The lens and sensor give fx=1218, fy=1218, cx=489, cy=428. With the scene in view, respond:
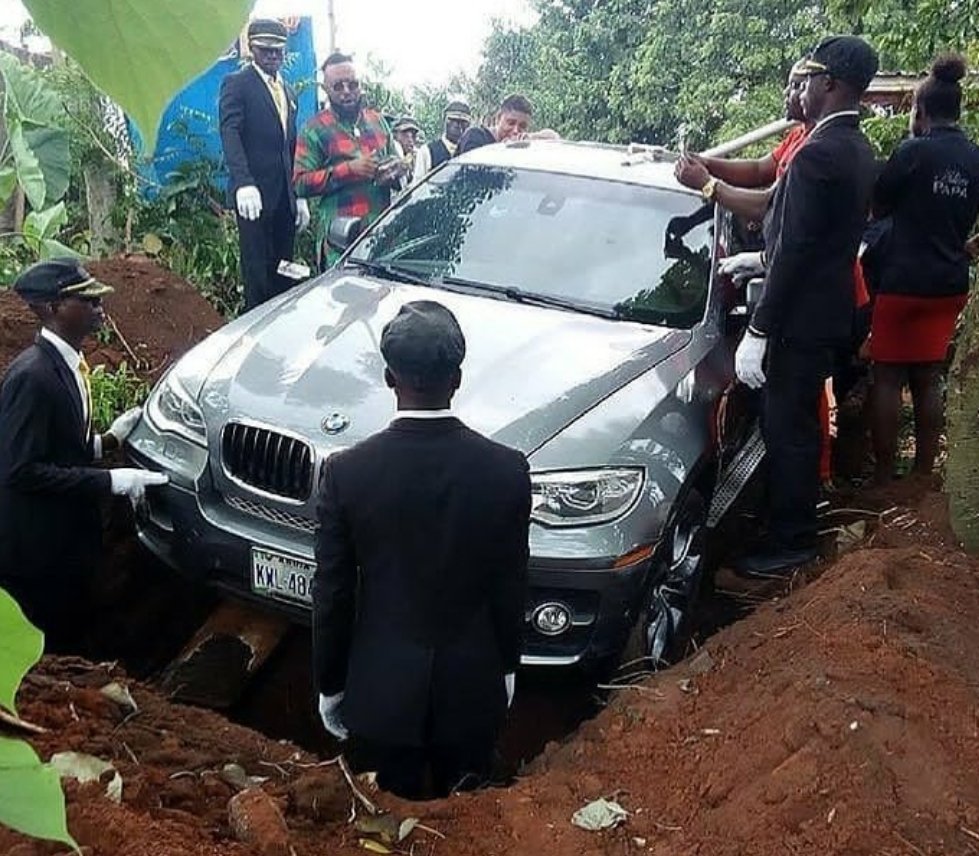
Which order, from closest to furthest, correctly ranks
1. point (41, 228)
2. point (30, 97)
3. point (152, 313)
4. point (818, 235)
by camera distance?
point (818, 235)
point (152, 313)
point (30, 97)
point (41, 228)

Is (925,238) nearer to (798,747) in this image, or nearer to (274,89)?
(798,747)

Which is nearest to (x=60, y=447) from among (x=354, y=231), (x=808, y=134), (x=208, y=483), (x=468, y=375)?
(x=208, y=483)

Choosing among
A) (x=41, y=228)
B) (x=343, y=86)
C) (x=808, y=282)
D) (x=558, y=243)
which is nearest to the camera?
(x=808, y=282)

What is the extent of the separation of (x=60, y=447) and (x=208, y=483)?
0.52m

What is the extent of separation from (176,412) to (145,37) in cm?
407

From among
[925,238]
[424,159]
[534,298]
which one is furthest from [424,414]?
[424,159]

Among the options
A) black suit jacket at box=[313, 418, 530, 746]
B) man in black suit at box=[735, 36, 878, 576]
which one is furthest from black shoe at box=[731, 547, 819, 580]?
black suit jacket at box=[313, 418, 530, 746]

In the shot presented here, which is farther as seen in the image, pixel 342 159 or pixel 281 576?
pixel 342 159

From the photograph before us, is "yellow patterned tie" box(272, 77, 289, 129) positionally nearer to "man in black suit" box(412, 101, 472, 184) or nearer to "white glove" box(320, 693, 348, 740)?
"man in black suit" box(412, 101, 472, 184)

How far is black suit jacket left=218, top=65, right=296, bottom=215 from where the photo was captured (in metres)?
6.78

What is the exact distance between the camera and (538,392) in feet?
14.0

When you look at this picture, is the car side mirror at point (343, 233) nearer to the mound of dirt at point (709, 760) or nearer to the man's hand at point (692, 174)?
the man's hand at point (692, 174)

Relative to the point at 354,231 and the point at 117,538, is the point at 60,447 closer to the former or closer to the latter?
the point at 117,538

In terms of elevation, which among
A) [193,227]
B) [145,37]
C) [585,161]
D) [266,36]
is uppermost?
[145,37]
